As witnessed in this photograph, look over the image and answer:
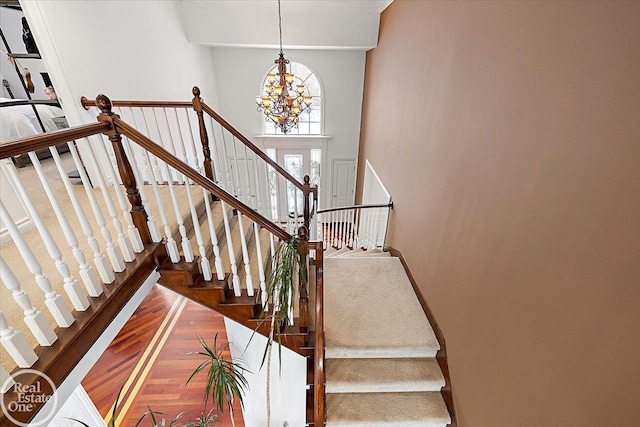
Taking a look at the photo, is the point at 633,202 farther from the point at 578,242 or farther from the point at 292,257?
the point at 292,257

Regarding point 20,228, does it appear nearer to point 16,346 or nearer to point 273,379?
point 16,346

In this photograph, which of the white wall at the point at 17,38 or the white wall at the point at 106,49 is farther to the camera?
the white wall at the point at 17,38

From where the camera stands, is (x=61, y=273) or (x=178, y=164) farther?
(x=178, y=164)

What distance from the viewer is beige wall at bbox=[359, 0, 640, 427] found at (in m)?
0.94

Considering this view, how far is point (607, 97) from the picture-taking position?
988 millimetres

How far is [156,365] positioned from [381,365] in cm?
310

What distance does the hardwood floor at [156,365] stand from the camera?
3158mm

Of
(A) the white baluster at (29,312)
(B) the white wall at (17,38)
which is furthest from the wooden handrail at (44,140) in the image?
(B) the white wall at (17,38)

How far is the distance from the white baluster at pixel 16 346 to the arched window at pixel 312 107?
546 centimetres

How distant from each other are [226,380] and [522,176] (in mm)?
2347

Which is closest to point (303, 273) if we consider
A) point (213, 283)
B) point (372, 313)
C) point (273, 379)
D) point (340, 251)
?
point (213, 283)

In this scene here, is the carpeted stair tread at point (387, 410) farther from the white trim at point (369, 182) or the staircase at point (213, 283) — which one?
the white trim at point (369, 182)

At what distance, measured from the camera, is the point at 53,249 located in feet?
3.71

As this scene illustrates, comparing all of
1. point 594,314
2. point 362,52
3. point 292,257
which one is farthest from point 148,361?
point 362,52
